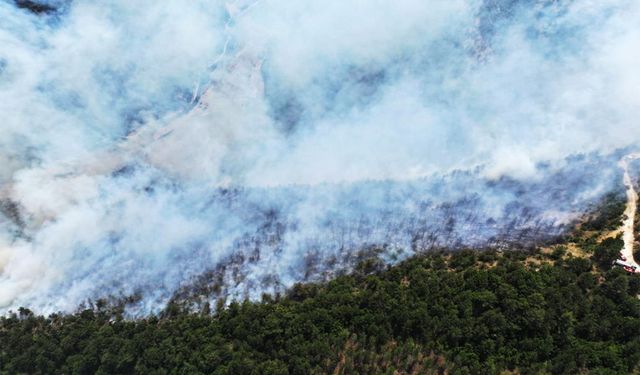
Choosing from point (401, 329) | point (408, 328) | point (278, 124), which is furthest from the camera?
point (278, 124)

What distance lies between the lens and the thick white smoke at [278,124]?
342ft

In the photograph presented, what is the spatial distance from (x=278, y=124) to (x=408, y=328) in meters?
49.5

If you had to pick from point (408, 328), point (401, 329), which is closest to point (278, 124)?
point (401, 329)

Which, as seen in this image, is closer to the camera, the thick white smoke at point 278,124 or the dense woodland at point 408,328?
the dense woodland at point 408,328

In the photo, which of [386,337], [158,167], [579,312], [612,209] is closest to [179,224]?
[158,167]

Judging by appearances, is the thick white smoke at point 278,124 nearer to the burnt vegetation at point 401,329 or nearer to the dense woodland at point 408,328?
the dense woodland at point 408,328

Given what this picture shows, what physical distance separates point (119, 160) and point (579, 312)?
288ft

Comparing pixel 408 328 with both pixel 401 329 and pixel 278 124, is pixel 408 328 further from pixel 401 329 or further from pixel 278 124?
pixel 278 124

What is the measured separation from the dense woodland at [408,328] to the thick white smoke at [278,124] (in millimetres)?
11785

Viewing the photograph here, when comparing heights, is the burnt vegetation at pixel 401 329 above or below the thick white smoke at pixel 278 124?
below

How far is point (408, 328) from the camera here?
3314 inches

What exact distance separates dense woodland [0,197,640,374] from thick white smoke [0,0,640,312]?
11785 millimetres

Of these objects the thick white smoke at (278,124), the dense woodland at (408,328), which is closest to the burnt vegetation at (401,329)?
the dense woodland at (408,328)

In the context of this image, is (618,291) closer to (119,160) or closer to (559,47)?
(559,47)
